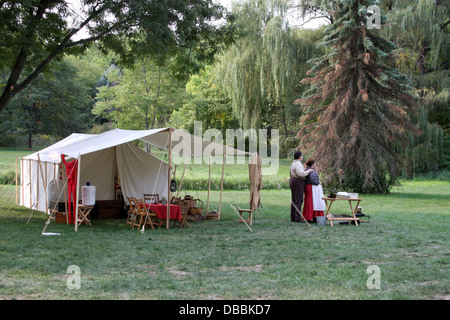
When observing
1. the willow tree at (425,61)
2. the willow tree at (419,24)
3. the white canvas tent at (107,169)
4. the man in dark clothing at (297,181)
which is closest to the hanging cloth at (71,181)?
the white canvas tent at (107,169)

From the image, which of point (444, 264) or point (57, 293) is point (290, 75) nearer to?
point (444, 264)

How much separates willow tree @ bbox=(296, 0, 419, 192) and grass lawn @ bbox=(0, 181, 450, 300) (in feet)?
20.2

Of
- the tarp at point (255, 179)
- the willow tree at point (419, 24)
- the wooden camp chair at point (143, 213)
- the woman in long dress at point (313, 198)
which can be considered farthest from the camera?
the willow tree at point (419, 24)

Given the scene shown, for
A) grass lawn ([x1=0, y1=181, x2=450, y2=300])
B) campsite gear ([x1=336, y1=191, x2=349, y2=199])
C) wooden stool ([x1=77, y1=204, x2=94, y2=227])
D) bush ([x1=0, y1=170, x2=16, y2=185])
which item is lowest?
grass lawn ([x1=0, y1=181, x2=450, y2=300])

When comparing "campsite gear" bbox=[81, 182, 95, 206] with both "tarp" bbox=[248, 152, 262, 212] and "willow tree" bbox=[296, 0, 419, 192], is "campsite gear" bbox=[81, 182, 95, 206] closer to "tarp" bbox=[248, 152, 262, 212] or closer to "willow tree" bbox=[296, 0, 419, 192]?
"tarp" bbox=[248, 152, 262, 212]

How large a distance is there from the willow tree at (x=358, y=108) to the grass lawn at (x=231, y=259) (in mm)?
6152

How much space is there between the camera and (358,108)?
18609 mm

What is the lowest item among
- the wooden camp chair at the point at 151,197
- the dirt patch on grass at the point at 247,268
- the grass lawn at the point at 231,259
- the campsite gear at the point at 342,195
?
the dirt patch on grass at the point at 247,268

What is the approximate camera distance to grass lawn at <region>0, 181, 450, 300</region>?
5289 mm

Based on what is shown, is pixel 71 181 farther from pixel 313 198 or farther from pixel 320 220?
pixel 320 220

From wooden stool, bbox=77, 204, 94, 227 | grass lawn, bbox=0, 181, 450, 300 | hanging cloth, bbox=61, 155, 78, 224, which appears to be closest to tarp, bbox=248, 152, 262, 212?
grass lawn, bbox=0, 181, 450, 300

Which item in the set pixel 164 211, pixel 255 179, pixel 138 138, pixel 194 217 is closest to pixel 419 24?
pixel 255 179

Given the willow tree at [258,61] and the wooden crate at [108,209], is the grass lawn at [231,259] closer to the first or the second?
the wooden crate at [108,209]

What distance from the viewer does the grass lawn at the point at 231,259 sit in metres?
5.29
